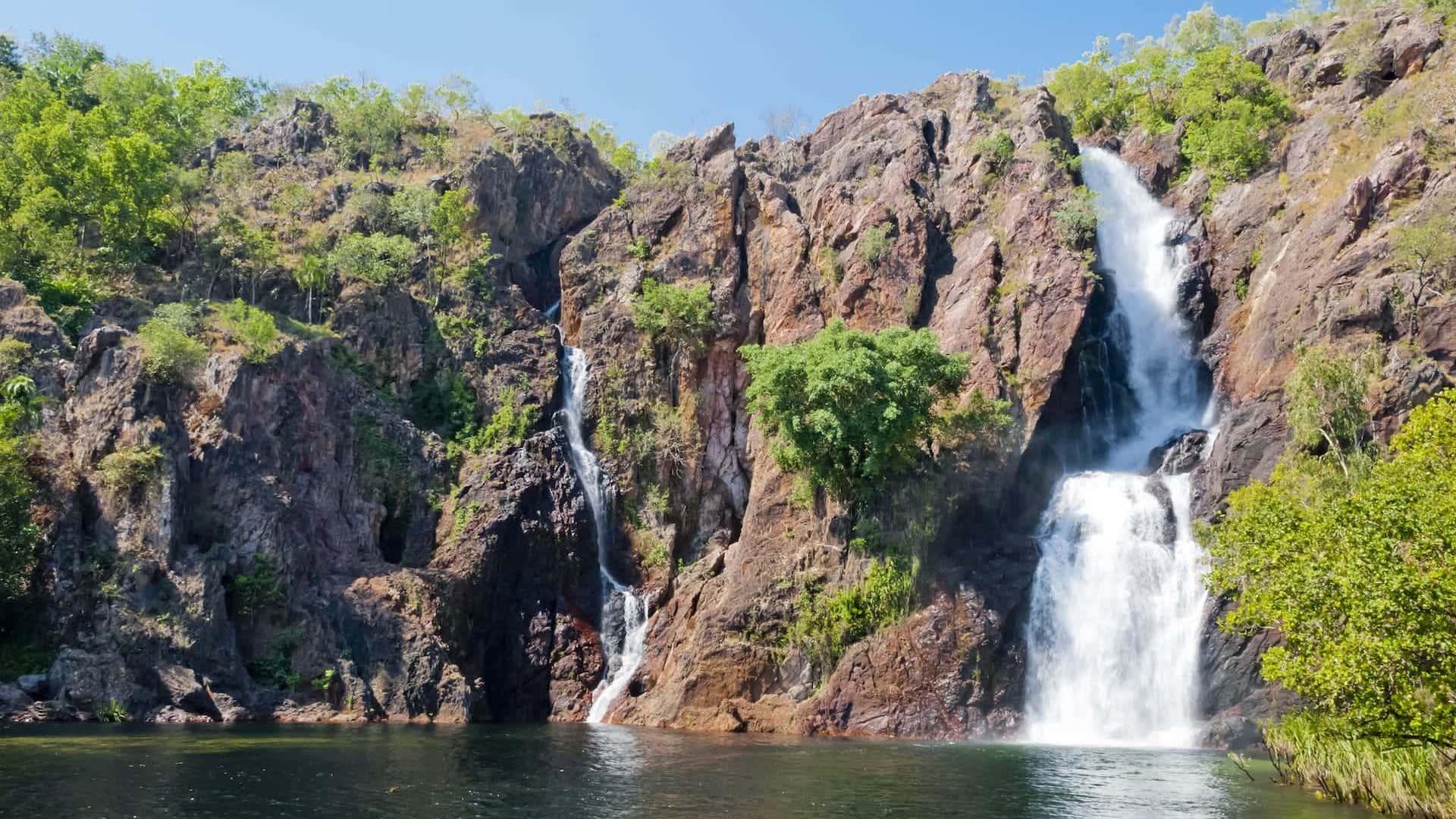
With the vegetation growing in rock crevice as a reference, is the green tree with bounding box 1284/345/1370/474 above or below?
above

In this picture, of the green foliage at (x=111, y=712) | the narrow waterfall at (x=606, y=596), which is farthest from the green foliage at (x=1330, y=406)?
the green foliage at (x=111, y=712)

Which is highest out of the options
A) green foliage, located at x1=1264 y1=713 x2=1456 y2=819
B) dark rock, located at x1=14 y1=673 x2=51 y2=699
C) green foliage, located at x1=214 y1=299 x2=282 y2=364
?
green foliage, located at x1=214 y1=299 x2=282 y2=364

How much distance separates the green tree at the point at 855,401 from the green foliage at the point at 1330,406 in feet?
40.5

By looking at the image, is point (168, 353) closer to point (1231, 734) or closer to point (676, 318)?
point (676, 318)

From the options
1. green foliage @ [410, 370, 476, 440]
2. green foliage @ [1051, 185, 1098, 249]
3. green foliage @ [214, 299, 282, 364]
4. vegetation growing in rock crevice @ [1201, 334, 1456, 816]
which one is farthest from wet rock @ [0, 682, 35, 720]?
green foliage @ [1051, 185, 1098, 249]

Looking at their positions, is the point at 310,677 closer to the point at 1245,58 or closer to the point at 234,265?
the point at 234,265

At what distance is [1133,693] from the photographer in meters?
36.1

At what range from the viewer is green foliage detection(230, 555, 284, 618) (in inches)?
1565

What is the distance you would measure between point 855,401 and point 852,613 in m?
8.38

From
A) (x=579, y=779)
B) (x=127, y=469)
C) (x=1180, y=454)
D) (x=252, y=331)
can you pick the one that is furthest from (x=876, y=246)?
(x=579, y=779)

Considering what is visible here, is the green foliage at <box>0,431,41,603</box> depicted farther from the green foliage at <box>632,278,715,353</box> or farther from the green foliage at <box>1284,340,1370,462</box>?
the green foliage at <box>1284,340,1370,462</box>

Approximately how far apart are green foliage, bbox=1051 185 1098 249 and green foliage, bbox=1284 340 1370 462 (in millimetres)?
14668

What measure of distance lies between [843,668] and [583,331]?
25164 millimetres

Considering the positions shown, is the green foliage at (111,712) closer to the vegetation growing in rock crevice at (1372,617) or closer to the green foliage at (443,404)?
the green foliage at (443,404)
